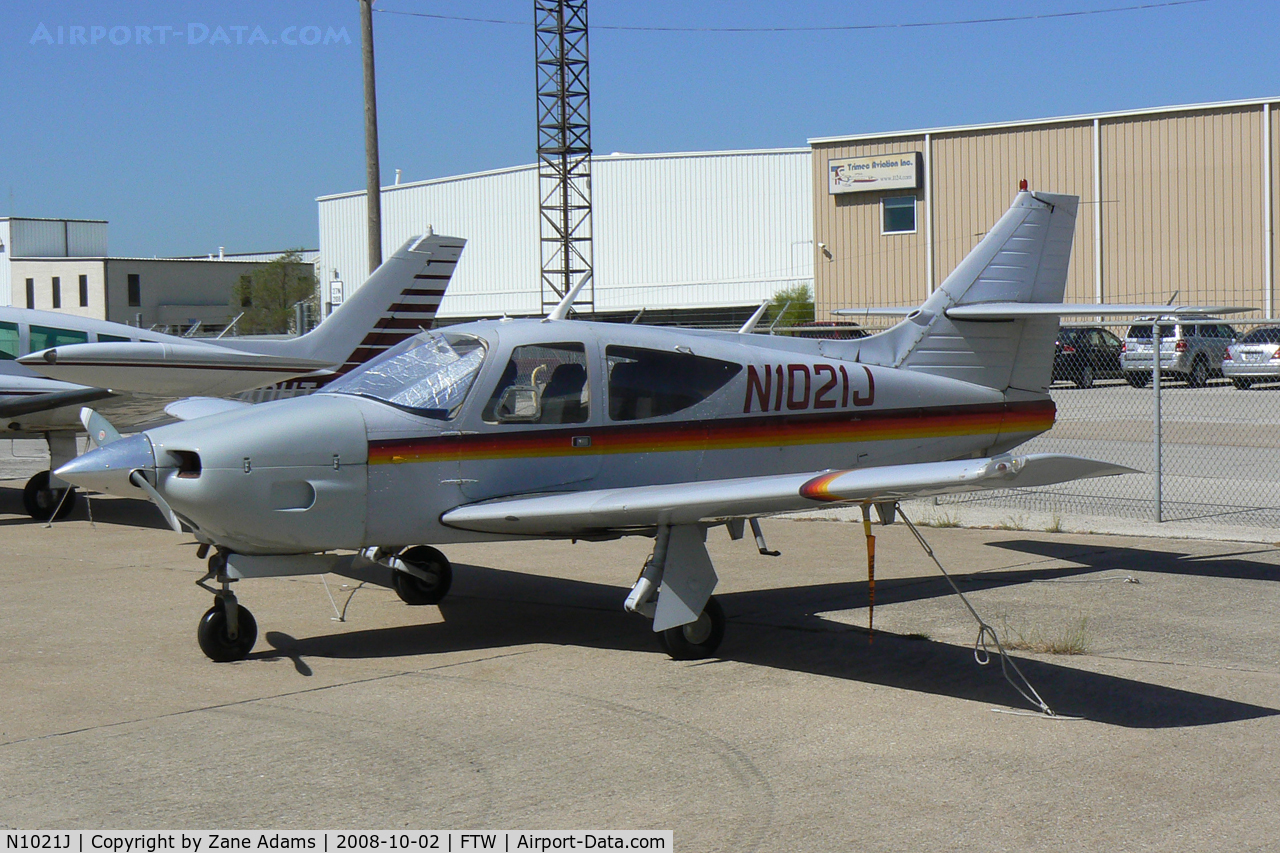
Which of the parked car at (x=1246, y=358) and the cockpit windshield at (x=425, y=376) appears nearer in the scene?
the cockpit windshield at (x=425, y=376)

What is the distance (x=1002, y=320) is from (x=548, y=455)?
3.78m

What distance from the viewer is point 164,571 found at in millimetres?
9930

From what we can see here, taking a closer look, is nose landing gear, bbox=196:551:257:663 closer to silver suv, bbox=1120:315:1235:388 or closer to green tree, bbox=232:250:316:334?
silver suv, bbox=1120:315:1235:388

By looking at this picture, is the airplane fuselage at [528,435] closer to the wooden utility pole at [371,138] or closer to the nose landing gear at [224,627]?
the nose landing gear at [224,627]

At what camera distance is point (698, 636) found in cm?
679

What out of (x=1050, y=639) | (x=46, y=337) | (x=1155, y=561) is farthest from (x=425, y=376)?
(x=46, y=337)

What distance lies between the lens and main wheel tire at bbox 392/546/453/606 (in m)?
8.47

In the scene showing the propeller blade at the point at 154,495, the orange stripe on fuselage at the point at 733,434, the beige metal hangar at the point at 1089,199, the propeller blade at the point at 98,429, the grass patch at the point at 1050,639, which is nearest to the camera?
the propeller blade at the point at 154,495

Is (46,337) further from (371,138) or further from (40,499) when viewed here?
(371,138)

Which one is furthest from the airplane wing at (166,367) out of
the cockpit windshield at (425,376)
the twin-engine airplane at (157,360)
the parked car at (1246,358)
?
the parked car at (1246,358)

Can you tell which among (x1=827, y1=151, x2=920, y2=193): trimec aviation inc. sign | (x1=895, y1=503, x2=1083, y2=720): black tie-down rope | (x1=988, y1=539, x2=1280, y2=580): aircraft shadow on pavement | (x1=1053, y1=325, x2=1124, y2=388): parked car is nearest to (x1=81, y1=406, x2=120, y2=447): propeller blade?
(x1=895, y1=503, x2=1083, y2=720): black tie-down rope

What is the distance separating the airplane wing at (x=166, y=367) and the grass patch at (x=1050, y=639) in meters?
9.07

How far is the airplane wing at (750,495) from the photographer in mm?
5094
